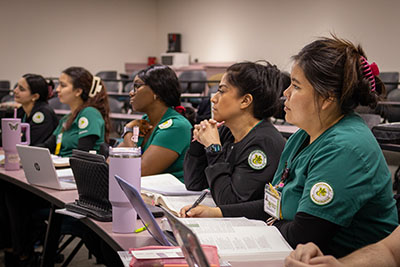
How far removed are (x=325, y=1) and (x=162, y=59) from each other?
4537 mm

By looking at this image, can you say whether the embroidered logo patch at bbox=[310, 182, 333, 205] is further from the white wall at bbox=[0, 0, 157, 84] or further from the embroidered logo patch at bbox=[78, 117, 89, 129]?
the white wall at bbox=[0, 0, 157, 84]

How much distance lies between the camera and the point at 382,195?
50.1 inches

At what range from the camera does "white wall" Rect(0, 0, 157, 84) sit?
1109cm

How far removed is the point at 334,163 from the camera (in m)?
1.24

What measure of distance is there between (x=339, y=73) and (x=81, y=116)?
2.17 metres

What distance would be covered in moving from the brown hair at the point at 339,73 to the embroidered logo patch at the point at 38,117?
2744 mm

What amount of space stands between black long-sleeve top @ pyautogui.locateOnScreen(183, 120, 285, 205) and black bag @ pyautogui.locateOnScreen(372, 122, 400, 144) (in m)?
1.66

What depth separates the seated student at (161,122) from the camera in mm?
2504

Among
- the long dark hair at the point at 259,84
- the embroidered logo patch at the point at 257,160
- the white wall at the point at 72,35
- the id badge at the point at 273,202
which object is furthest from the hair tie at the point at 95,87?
the white wall at the point at 72,35

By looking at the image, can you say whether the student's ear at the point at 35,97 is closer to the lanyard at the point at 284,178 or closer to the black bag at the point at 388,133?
the black bag at the point at 388,133

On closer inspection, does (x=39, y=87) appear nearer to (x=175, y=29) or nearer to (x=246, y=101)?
(x=246, y=101)

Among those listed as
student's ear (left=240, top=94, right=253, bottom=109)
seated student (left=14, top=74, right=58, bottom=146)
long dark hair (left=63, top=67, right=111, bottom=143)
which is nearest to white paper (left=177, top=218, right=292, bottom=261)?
student's ear (left=240, top=94, right=253, bottom=109)

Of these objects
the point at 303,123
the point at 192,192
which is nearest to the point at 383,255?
the point at 303,123

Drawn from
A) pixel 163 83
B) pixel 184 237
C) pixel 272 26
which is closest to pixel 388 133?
pixel 163 83
